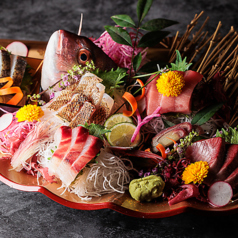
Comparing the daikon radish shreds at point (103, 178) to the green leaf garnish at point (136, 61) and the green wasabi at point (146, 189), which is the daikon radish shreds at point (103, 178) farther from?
the green leaf garnish at point (136, 61)

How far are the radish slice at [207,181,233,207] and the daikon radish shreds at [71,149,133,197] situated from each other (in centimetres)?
61

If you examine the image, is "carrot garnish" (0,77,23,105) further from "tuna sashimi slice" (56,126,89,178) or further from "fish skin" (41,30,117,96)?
"tuna sashimi slice" (56,126,89,178)

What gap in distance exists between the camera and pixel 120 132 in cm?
222

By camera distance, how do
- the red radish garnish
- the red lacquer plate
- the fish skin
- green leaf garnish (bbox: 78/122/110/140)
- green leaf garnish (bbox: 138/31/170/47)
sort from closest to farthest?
the red lacquer plate, green leaf garnish (bbox: 78/122/110/140), the red radish garnish, the fish skin, green leaf garnish (bbox: 138/31/170/47)

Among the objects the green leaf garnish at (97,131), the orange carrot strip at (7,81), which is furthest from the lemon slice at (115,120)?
the orange carrot strip at (7,81)

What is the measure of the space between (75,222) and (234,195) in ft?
3.91

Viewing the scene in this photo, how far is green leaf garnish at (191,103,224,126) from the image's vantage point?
7.58ft

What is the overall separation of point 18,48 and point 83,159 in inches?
78.0

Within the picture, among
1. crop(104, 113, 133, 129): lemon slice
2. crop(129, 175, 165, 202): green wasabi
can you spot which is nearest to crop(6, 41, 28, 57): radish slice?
crop(104, 113, 133, 129): lemon slice

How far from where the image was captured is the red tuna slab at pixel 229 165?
1.88m

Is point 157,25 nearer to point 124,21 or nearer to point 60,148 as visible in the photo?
point 124,21

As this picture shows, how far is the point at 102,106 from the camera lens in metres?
2.30

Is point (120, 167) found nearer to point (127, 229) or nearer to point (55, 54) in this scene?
point (127, 229)

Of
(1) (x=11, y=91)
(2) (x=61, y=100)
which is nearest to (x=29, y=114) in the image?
(2) (x=61, y=100)
